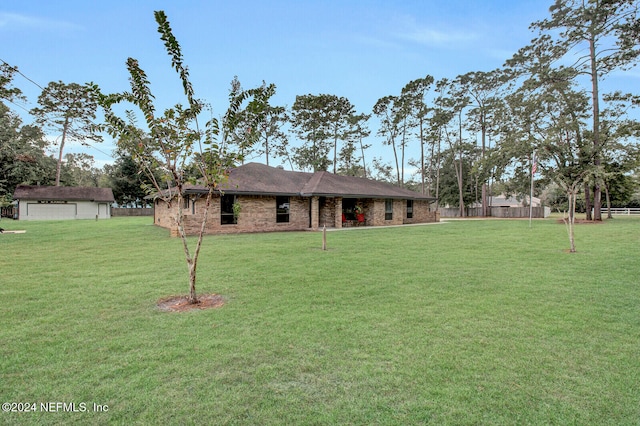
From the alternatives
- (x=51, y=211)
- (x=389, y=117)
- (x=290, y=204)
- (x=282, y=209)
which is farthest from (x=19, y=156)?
(x=389, y=117)

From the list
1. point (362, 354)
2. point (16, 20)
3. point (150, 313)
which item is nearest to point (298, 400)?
point (362, 354)

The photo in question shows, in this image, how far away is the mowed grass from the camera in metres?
2.39

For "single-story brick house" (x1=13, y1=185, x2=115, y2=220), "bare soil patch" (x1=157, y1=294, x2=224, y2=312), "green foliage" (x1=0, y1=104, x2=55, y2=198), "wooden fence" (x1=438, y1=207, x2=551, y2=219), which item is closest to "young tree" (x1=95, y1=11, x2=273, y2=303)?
"bare soil patch" (x1=157, y1=294, x2=224, y2=312)

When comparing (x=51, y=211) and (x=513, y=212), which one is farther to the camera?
(x=513, y=212)

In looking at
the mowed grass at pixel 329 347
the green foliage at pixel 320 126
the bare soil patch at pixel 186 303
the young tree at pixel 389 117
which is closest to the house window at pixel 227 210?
the mowed grass at pixel 329 347

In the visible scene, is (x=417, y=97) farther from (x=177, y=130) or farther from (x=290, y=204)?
(x=177, y=130)

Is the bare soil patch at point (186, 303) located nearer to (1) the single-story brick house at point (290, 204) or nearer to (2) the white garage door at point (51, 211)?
(1) the single-story brick house at point (290, 204)

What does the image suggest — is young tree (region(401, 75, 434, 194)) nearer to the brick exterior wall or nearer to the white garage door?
the brick exterior wall

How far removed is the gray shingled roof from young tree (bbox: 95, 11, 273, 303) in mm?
10084

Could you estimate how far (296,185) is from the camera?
19.1 m

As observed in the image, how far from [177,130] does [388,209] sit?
19.0m

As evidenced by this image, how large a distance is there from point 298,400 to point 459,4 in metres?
13.6

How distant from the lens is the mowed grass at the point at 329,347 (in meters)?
2.39

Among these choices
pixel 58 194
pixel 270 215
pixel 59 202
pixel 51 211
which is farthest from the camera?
pixel 59 202
